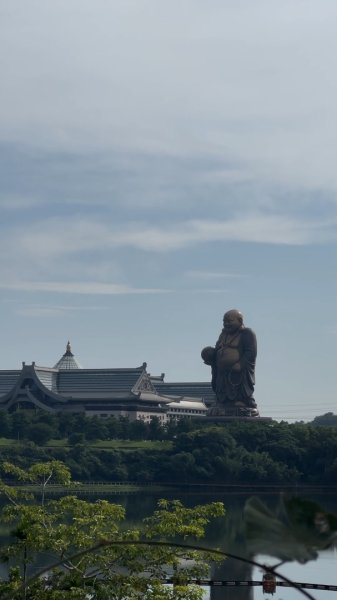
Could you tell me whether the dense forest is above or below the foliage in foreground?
above

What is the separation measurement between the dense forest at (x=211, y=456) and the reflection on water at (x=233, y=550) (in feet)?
12.6

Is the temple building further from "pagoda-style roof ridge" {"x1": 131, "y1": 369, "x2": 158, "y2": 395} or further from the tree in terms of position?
the tree

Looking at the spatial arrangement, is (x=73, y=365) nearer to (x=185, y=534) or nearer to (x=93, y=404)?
(x=93, y=404)

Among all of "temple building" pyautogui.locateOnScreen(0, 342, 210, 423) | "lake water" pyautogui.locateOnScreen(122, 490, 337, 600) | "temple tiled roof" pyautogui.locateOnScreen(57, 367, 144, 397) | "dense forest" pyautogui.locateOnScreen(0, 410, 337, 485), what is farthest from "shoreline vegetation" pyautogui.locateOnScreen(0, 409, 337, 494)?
"temple tiled roof" pyautogui.locateOnScreen(57, 367, 144, 397)

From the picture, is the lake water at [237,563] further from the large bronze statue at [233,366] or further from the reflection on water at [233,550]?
the large bronze statue at [233,366]

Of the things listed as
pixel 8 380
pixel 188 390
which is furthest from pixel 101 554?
pixel 188 390

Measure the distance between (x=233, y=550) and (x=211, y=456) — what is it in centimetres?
4096

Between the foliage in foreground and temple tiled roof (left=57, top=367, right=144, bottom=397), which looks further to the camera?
temple tiled roof (left=57, top=367, right=144, bottom=397)

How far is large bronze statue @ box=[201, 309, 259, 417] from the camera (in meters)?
111

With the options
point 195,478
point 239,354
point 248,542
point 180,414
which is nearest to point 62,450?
point 195,478

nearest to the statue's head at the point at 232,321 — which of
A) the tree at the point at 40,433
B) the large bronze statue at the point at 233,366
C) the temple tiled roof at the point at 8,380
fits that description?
the large bronze statue at the point at 233,366

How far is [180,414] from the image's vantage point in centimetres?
14450

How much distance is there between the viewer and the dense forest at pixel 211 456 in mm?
92750

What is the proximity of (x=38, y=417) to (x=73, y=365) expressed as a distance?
4656 cm
